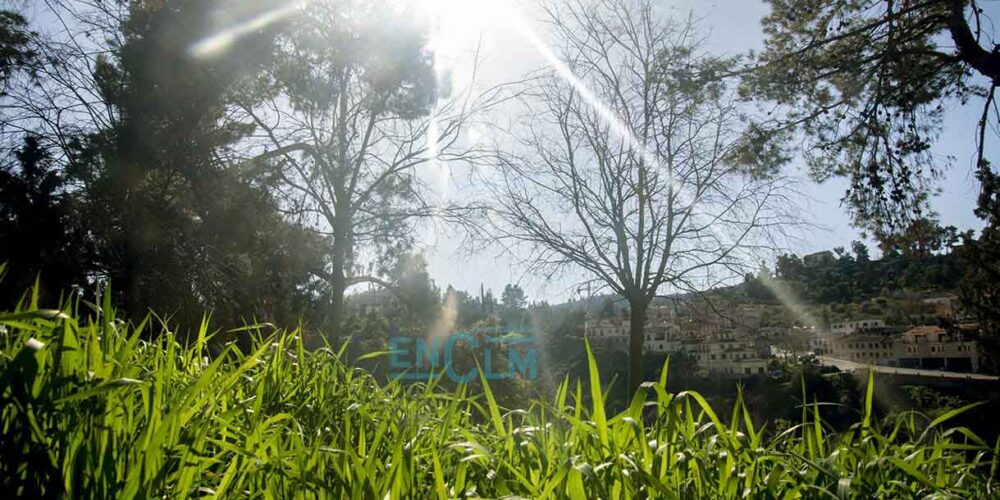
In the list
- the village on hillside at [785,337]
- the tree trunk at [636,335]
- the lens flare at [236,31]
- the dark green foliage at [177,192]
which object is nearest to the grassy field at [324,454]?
the dark green foliage at [177,192]

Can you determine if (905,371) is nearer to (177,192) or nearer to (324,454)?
(324,454)

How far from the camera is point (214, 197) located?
8.88 m

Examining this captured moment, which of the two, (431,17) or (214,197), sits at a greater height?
(431,17)

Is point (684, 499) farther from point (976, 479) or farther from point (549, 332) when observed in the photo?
point (549, 332)

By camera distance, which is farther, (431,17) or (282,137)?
(431,17)

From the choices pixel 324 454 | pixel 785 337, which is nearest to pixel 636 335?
pixel 785 337

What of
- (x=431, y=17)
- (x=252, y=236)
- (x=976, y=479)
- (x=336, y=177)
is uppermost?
(x=431, y=17)

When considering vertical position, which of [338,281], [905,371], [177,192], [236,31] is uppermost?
[236,31]

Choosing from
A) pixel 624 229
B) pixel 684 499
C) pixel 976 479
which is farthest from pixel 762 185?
pixel 684 499

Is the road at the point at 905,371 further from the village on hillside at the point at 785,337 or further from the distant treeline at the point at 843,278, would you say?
the distant treeline at the point at 843,278

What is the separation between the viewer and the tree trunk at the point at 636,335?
30.4 ft

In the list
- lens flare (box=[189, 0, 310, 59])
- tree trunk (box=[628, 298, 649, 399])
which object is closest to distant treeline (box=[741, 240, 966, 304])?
tree trunk (box=[628, 298, 649, 399])

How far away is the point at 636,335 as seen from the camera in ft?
31.3

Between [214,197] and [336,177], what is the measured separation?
2456 mm
